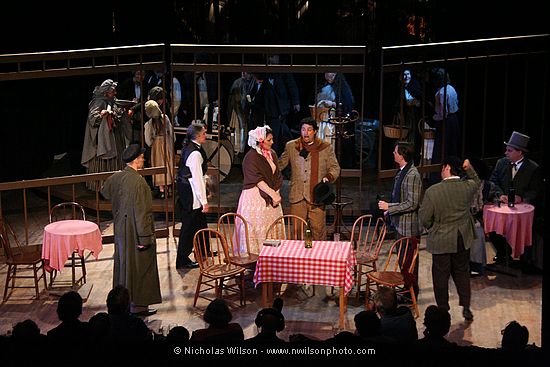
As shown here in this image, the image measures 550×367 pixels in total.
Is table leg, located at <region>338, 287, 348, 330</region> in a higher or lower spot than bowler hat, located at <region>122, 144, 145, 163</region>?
lower

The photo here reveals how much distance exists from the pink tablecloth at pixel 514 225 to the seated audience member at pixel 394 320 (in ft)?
8.61

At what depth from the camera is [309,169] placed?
859 cm

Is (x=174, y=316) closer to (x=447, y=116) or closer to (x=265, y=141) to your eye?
(x=265, y=141)

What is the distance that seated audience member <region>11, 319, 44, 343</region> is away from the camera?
483 centimetres

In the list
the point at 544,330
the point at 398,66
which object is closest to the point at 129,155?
the point at 398,66

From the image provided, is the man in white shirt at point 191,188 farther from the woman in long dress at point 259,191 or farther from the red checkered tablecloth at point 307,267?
the red checkered tablecloth at point 307,267

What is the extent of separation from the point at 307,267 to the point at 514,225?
212 cm

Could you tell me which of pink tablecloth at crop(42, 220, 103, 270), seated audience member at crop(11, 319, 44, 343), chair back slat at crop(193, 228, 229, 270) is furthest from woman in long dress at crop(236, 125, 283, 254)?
seated audience member at crop(11, 319, 44, 343)

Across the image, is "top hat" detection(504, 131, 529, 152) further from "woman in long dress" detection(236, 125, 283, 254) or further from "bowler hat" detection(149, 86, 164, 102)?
"bowler hat" detection(149, 86, 164, 102)

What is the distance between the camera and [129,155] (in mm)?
7535

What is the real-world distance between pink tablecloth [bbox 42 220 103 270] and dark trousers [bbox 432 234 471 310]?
2866 millimetres

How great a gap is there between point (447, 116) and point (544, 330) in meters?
5.75

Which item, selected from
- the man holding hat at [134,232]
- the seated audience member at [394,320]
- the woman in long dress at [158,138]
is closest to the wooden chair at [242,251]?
the man holding hat at [134,232]

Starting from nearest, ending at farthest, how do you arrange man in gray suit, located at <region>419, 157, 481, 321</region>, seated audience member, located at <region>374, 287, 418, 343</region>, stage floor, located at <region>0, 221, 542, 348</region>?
seated audience member, located at <region>374, 287, 418, 343</region> → man in gray suit, located at <region>419, 157, 481, 321</region> → stage floor, located at <region>0, 221, 542, 348</region>
